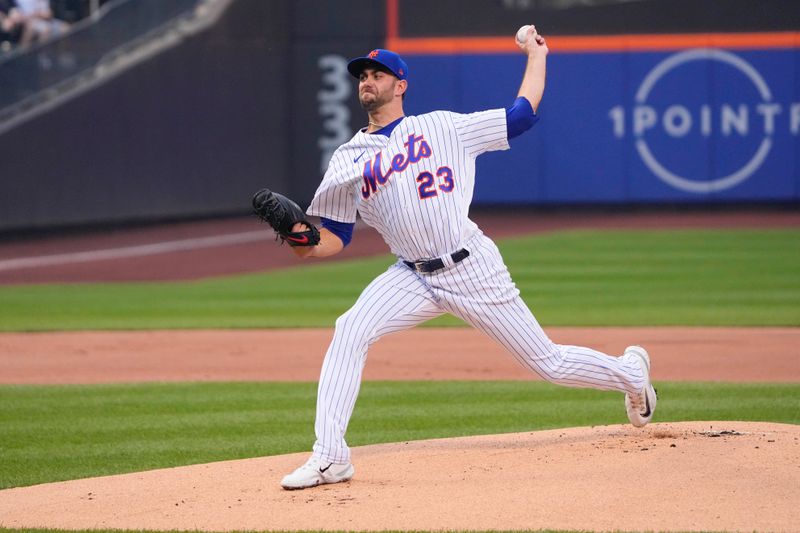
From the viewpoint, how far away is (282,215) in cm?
492

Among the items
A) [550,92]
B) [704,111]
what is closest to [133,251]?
[550,92]

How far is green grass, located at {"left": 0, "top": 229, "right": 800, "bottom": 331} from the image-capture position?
10945mm

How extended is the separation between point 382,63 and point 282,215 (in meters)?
0.77

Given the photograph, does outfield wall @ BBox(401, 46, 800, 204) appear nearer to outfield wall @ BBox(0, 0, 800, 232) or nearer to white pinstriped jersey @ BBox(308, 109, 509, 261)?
outfield wall @ BBox(0, 0, 800, 232)

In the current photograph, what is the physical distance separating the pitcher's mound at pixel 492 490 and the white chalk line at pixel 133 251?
1014 centimetres

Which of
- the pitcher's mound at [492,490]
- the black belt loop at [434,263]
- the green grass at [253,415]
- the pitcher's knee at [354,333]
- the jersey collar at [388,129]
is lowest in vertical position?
the green grass at [253,415]

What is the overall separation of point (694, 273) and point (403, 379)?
6.41 metres

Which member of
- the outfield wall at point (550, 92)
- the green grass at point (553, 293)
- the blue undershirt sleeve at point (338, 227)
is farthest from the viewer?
the outfield wall at point (550, 92)

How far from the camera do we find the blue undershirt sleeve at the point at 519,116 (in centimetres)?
512

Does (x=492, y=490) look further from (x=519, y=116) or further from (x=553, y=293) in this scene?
(x=553, y=293)

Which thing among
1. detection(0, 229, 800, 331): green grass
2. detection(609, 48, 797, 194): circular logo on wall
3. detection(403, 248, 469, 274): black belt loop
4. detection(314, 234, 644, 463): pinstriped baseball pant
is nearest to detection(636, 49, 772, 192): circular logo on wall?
detection(609, 48, 797, 194): circular logo on wall

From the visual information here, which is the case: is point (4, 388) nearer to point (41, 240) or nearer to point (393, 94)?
point (393, 94)

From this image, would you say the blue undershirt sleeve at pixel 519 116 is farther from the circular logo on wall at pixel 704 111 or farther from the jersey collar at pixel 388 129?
the circular logo on wall at pixel 704 111

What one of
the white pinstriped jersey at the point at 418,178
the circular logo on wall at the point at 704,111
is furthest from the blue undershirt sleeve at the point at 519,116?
the circular logo on wall at the point at 704,111
